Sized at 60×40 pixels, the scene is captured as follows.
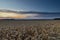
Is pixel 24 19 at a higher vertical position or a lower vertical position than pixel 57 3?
lower

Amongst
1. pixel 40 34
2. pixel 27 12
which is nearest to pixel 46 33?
pixel 40 34

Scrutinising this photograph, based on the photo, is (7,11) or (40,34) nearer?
(40,34)

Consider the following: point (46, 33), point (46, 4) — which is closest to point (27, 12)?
point (46, 4)

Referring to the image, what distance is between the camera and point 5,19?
3.04 feet

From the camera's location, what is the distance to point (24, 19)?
0.93 meters

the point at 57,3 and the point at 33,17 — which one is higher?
the point at 57,3

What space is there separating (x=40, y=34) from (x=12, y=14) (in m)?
0.49

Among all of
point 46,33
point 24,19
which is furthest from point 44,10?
point 46,33

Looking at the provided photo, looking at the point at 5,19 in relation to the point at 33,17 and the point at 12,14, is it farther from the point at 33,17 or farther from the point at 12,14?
the point at 33,17

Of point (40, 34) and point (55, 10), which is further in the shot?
point (55, 10)

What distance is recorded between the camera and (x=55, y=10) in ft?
3.15

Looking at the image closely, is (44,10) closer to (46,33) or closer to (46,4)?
(46,4)

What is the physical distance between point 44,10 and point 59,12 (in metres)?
0.12

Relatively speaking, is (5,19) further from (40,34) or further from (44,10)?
(40,34)
